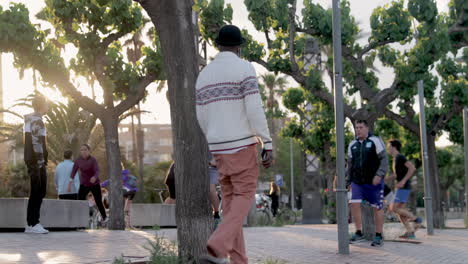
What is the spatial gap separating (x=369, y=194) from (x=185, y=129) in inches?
205

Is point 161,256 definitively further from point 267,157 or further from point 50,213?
point 50,213

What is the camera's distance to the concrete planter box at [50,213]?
43.5 ft

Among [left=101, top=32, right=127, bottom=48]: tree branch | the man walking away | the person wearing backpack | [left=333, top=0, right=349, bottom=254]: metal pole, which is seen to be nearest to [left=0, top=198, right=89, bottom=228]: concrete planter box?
[left=101, top=32, right=127, bottom=48]: tree branch

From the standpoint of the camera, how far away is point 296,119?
103 ft

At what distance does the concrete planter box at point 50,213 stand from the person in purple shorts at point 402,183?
578 cm

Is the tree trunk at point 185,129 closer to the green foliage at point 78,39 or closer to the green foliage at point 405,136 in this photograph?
the green foliage at point 78,39

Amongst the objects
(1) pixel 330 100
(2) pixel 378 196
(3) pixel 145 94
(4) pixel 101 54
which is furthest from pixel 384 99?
(2) pixel 378 196

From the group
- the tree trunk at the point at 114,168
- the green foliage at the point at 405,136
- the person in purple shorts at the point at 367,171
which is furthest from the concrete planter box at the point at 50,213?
the green foliage at the point at 405,136

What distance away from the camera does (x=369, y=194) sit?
37.8 feet

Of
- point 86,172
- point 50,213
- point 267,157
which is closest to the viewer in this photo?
point 267,157

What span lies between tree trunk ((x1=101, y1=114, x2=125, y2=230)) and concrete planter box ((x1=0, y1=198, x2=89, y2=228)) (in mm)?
1355

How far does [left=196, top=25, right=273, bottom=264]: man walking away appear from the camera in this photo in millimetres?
6000

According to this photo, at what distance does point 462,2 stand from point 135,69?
9.38 m

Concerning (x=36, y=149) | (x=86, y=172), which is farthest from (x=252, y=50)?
(x=36, y=149)
